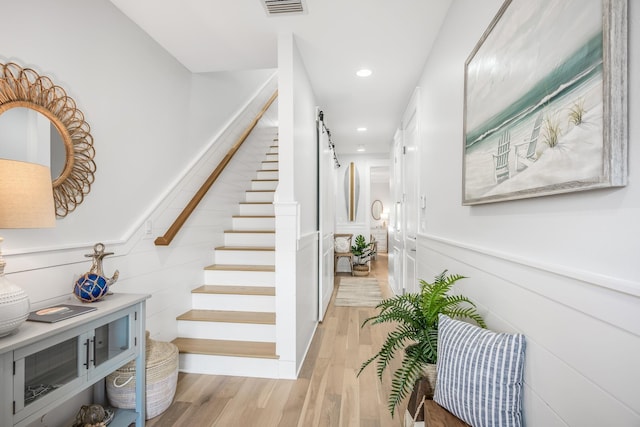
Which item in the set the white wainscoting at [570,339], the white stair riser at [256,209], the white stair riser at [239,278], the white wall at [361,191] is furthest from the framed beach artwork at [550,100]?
the white wall at [361,191]

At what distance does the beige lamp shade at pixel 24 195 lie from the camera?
1.08m

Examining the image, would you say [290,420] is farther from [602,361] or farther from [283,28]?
[283,28]

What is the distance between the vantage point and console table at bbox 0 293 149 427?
112 cm

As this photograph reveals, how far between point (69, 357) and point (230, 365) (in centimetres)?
116

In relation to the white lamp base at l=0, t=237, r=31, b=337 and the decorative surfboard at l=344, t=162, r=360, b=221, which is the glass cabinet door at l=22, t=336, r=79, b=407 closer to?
the white lamp base at l=0, t=237, r=31, b=337

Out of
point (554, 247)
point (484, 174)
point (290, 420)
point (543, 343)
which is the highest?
point (484, 174)

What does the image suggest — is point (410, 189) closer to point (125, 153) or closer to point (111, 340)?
point (125, 153)

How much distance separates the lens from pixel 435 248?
7.22ft

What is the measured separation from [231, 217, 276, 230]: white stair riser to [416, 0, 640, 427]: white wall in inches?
92.2

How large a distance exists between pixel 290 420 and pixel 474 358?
4.00 ft

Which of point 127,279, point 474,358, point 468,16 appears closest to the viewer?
point 474,358

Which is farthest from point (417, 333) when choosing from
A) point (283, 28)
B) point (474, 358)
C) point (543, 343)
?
point (283, 28)

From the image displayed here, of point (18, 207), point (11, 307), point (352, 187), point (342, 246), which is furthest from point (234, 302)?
point (352, 187)

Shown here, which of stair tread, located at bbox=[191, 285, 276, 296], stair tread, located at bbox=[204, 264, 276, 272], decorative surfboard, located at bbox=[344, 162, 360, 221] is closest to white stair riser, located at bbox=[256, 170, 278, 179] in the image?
stair tread, located at bbox=[204, 264, 276, 272]
